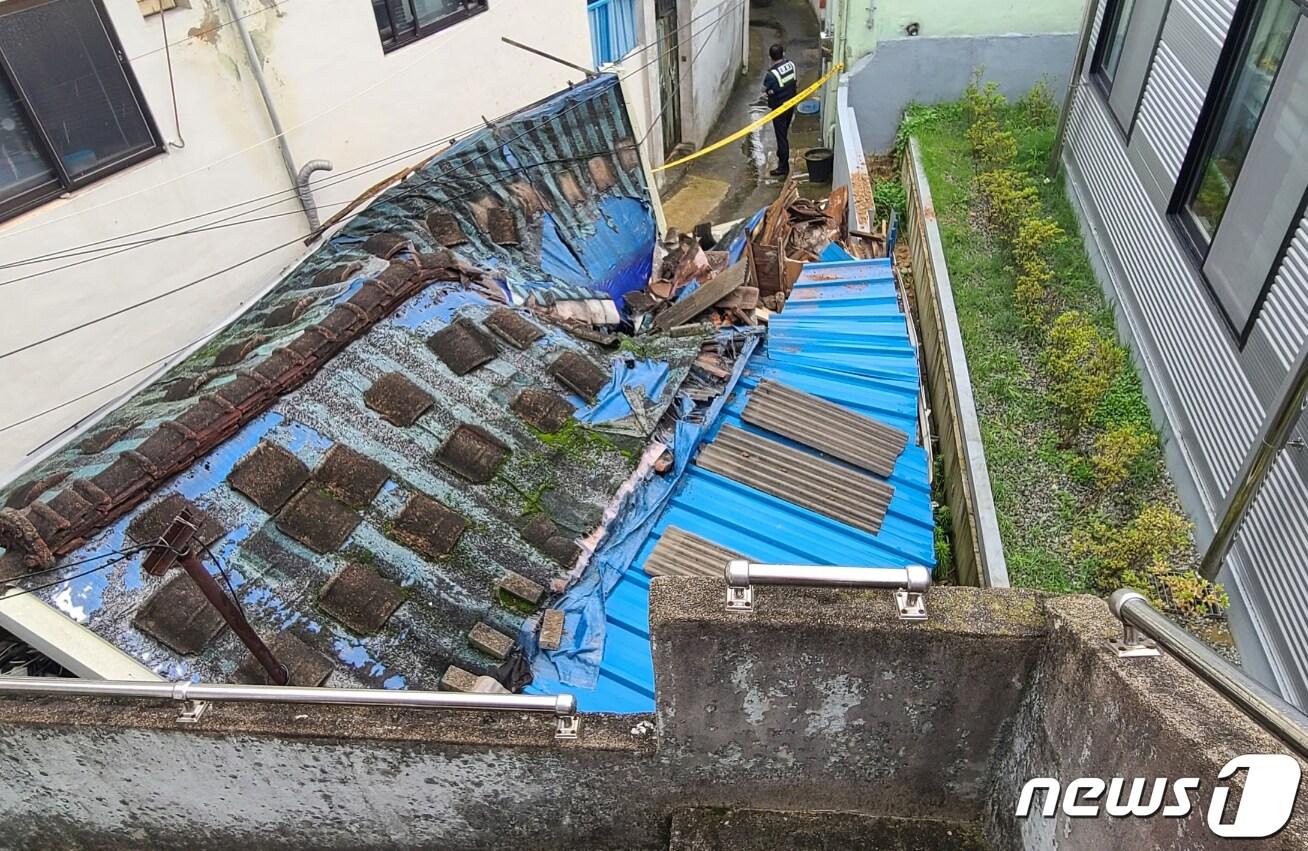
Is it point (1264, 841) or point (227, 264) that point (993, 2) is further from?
point (1264, 841)

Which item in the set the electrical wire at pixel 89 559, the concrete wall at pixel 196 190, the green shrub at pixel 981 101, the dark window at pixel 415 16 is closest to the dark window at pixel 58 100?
the concrete wall at pixel 196 190

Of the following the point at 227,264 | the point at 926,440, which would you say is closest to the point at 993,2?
the point at 926,440

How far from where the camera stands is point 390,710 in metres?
3.45

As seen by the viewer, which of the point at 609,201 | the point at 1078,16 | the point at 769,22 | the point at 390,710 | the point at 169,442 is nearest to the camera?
the point at 390,710

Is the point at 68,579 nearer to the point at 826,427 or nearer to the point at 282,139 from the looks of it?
the point at 826,427

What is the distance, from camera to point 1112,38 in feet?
36.5

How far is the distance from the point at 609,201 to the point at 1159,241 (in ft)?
21.1

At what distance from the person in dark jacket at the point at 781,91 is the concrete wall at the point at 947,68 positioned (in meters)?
3.06

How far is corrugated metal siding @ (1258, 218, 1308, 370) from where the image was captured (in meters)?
5.83

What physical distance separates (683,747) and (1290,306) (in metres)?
5.55

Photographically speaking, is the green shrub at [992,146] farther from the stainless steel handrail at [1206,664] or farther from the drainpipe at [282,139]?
the stainless steel handrail at [1206,664]

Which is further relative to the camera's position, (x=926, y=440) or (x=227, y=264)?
(x=227, y=264)

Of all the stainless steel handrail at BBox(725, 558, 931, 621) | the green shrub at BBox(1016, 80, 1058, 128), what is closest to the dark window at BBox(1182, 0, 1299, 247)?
the stainless steel handrail at BBox(725, 558, 931, 621)

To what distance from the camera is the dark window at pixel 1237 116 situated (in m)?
6.82
